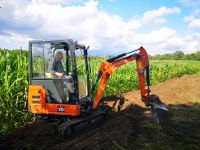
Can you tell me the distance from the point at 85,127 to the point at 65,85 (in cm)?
131

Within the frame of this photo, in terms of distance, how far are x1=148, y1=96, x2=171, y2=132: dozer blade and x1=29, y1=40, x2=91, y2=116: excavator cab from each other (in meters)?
2.21

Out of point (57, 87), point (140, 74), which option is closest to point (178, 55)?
point (140, 74)

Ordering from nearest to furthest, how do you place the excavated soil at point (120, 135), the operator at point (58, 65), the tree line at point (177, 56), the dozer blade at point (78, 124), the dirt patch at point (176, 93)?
1. the excavated soil at point (120, 135)
2. the dozer blade at point (78, 124)
3. the operator at point (58, 65)
4. the dirt patch at point (176, 93)
5. the tree line at point (177, 56)

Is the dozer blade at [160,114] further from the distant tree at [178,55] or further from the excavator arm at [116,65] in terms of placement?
the distant tree at [178,55]

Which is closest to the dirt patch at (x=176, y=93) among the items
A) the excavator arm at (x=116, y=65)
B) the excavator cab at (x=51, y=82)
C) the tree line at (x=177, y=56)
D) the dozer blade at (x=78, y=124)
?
the excavator arm at (x=116, y=65)

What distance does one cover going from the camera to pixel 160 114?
8.69m

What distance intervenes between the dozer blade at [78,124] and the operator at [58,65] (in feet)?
3.89

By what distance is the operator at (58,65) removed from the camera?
7575 mm

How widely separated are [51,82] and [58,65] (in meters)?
0.46

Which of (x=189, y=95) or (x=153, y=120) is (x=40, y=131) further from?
(x=189, y=95)

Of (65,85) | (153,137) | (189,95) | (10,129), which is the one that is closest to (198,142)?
(153,137)

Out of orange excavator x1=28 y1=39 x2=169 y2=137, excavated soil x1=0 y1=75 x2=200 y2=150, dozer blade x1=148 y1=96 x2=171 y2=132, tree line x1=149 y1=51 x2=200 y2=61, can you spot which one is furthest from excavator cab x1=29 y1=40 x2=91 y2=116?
tree line x1=149 y1=51 x2=200 y2=61

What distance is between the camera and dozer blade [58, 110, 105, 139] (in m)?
7.34

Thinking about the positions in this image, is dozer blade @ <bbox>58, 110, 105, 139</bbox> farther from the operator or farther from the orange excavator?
the operator
